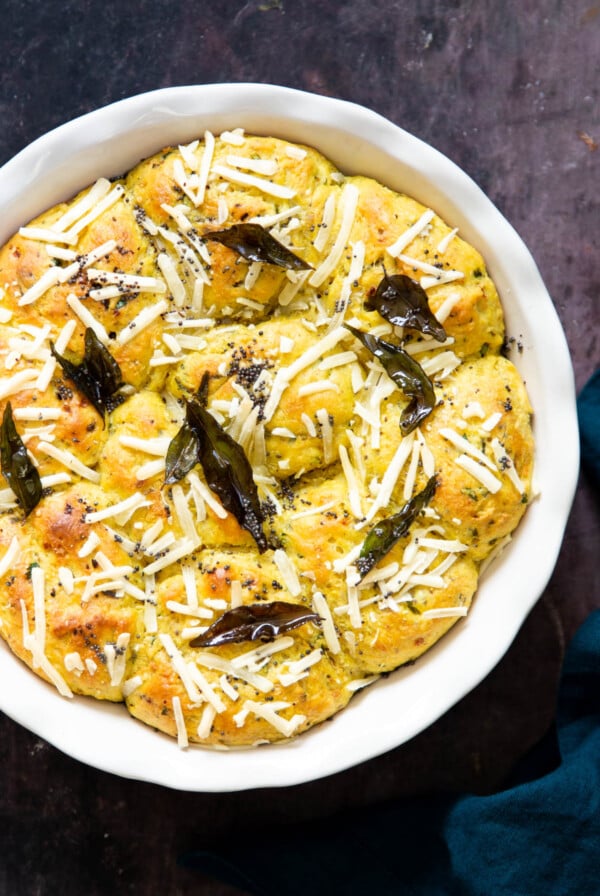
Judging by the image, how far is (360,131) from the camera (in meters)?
2.75

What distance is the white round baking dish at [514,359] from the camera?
272 cm

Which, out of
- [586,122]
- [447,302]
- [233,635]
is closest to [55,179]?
[447,302]

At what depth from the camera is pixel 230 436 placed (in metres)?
2.62

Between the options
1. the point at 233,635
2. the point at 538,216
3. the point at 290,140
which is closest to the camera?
the point at 233,635

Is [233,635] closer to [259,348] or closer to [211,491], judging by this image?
[211,491]

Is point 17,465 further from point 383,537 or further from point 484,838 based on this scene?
point 484,838

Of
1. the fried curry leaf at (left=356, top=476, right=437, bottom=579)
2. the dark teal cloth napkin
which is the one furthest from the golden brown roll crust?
the dark teal cloth napkin

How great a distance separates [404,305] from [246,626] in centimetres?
104

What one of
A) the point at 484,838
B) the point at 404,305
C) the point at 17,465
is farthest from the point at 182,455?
the point at 484,838

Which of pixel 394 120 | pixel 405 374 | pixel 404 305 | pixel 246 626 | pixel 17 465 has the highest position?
pixel 394 120

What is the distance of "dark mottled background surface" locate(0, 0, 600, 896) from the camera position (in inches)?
129

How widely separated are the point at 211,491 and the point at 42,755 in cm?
145

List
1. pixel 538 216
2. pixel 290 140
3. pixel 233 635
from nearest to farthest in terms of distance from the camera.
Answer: pixel 233 635
pixel 290 140
pixel 538 216

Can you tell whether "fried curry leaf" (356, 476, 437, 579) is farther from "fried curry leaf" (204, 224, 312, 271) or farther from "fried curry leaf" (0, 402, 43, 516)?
"fried curry leaf" (0, 402, 43, 516)
